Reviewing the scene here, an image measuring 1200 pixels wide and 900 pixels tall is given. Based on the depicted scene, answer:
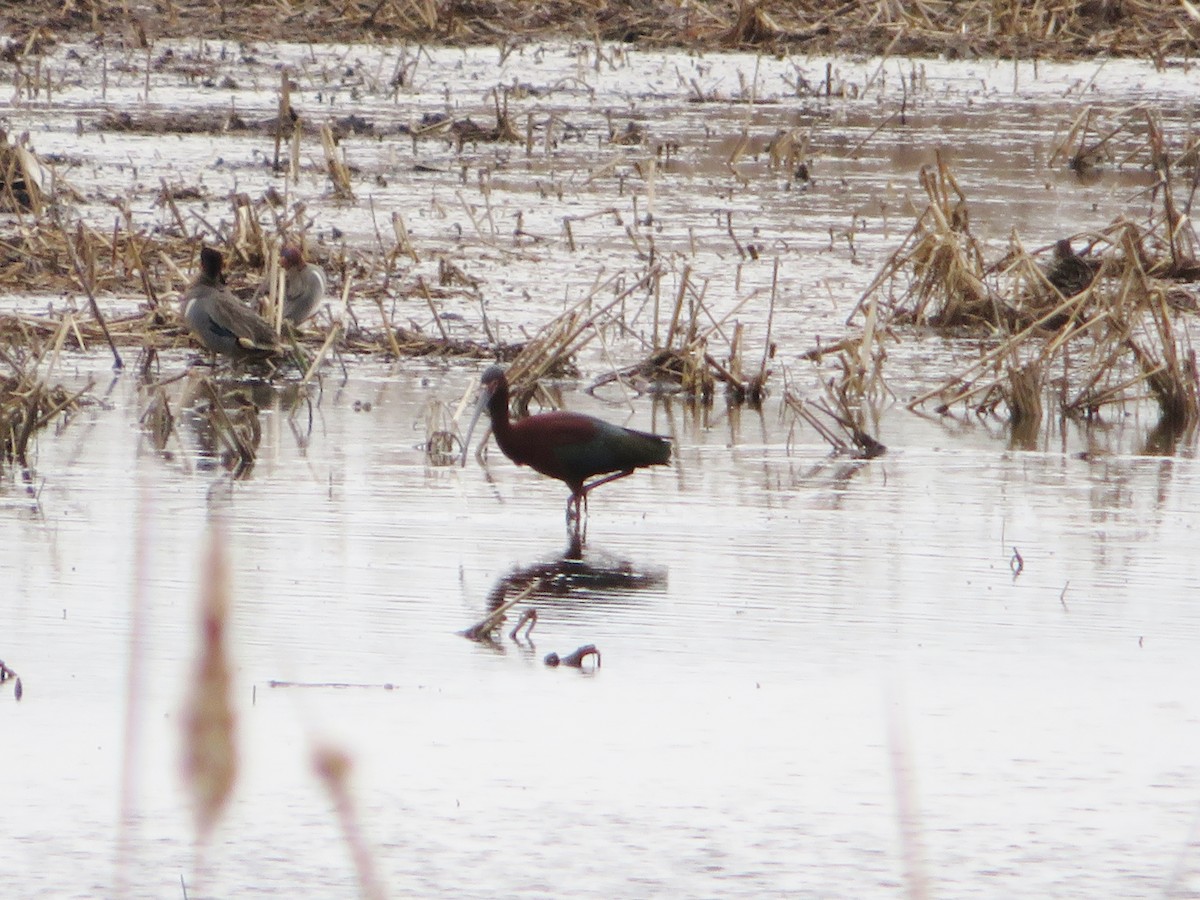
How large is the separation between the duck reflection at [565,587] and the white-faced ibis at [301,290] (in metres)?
3.84

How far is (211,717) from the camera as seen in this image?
1.83m

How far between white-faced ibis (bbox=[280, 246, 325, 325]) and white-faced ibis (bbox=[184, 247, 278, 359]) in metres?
0.35

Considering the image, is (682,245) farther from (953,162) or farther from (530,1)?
(530,1)

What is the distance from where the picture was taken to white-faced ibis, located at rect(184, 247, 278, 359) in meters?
10.1

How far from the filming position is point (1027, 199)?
15.8 metres

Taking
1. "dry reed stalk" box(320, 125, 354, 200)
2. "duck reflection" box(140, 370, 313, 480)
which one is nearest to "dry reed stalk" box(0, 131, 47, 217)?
"dry reed stalk" box(320, 125, 354, 200)

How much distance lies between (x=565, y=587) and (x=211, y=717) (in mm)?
4684

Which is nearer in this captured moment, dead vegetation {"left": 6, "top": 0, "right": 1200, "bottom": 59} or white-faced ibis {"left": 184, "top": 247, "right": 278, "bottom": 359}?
white-faced ibis {"left": 184, "top": 247, "right": 278, "bottom": 359}

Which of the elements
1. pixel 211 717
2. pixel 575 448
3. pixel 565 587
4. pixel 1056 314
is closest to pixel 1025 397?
pixel 1056 314

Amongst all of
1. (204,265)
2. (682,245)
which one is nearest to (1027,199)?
(682,245)

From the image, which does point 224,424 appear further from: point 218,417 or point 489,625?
point 489,625

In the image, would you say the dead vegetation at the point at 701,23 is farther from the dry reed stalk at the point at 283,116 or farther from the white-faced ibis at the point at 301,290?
the white-faced ibis at the point at 301,290

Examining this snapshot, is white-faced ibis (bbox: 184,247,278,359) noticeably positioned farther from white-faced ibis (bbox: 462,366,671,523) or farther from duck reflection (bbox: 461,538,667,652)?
duck reflection (bbox: 461,538,667,652)

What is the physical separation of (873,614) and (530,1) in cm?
2138
